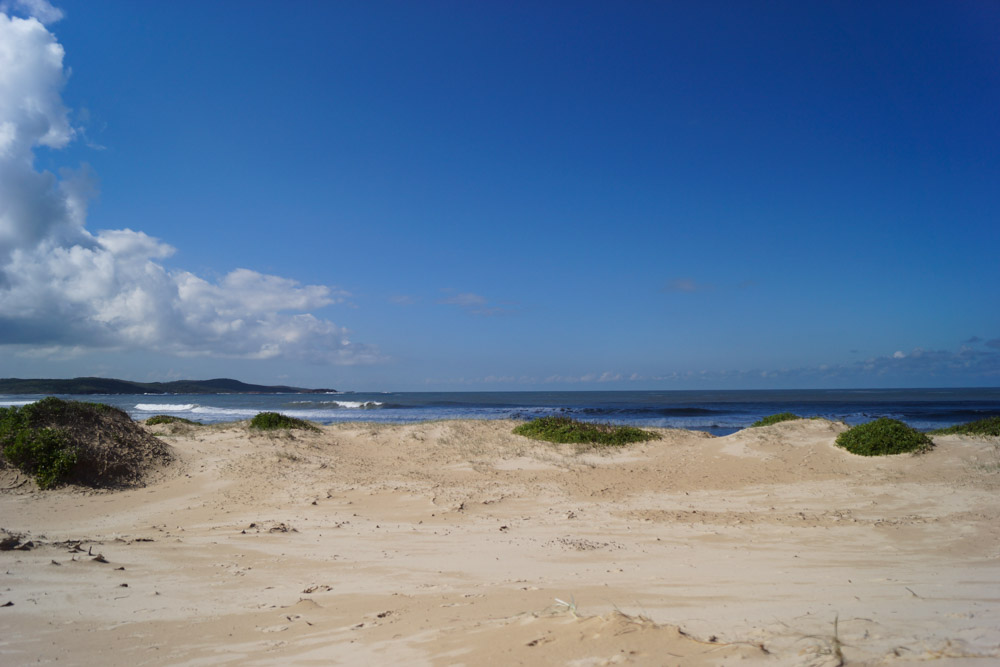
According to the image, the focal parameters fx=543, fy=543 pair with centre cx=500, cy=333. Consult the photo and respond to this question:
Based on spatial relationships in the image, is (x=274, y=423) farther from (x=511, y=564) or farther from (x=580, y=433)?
(x=511, y=564)

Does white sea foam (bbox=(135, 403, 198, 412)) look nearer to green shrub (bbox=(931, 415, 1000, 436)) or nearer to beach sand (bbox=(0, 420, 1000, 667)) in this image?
beach sand (bbox=(0, 420, 1000, 667))


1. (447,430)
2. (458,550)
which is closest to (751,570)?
(458,550)

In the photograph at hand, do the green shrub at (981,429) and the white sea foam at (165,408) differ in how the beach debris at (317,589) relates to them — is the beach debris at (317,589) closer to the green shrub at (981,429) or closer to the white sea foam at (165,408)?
the green shrub at (981,429)

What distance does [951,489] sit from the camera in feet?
35.7

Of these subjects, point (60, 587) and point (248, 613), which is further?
point (60, 587)

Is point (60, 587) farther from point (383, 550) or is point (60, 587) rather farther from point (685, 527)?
point (685, 527)

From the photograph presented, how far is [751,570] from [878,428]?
37.6 feet

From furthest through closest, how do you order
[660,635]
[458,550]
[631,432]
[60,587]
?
[631,432]
[458,550]
[60,587]
[660,635]

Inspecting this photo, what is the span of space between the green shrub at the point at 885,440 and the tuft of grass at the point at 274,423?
1578 centimetres

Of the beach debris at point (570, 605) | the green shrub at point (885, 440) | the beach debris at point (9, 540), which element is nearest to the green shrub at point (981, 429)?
the green shrub at point (885, 440)

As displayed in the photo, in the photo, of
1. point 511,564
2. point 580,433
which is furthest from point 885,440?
point 511,564

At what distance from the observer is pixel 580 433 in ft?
56.4

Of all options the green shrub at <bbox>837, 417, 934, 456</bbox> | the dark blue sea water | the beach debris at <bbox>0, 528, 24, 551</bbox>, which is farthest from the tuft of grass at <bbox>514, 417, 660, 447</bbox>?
the beach debris at <bbox>0, 528, 24, 551</bbox>

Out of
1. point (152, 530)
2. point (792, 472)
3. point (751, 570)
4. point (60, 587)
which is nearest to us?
point (60, 587)
